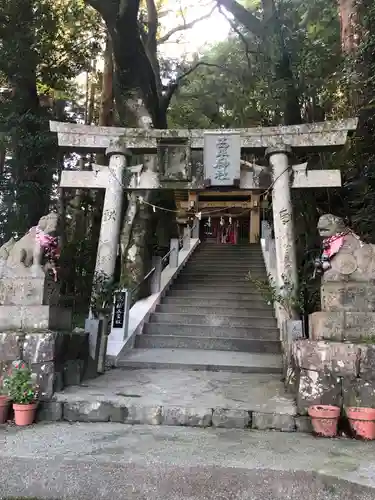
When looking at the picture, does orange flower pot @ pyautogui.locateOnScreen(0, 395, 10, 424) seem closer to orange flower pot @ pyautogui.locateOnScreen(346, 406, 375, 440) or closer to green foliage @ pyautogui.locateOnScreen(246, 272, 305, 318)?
orange flower pot @ pyautogui.locateOnScreen(346, 406, 375, 440)

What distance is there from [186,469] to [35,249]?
3.08 metres

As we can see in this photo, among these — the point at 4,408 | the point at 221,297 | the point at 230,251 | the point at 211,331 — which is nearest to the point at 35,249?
the point at 4,408

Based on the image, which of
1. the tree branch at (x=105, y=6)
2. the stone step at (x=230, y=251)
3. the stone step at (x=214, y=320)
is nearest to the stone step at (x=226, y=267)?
the stone step at (x=230, y=251)

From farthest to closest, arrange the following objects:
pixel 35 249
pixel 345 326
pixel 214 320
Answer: pixel 214 320 → pixel 35 249 → pixel 345 326

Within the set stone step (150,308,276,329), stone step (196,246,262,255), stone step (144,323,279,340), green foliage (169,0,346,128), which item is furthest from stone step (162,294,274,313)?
stone step (196,246,262,255)

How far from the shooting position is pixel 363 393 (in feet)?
14.5

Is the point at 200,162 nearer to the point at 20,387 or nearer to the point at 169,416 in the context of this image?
the point at 169,416

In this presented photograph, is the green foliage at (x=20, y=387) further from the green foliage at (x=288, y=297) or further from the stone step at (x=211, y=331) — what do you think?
the stone step at (x=211, y=331)

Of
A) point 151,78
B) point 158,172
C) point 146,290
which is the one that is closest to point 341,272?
point 158,172

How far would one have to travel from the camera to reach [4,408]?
14.9 feet

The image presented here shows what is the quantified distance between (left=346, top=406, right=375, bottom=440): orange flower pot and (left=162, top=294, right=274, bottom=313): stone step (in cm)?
537

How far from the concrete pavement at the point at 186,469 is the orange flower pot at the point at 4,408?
23.9 inches

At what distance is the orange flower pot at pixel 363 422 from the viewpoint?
408 centimetres

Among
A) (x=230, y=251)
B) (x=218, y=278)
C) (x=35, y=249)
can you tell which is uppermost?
(x=230, y=251)
